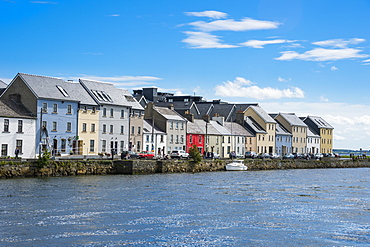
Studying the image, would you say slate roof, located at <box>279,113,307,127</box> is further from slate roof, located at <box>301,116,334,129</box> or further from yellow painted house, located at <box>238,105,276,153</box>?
yellow painted house, located at <box>238,105,276,153</box>

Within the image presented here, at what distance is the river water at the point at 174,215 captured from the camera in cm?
2528

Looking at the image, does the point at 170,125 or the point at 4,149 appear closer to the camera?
the point at 4,149

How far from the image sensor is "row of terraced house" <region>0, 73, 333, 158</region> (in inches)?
2648

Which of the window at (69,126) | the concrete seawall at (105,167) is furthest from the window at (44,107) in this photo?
the concrete seawall at (105,167)

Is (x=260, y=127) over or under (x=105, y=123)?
over

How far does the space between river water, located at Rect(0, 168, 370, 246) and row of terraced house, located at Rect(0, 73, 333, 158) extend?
20399 millimetres

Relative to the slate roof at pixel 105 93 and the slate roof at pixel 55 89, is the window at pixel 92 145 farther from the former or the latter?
the slate roof at pixel 105 93

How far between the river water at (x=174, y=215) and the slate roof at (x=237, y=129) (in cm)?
6134

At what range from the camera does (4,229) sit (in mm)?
26359

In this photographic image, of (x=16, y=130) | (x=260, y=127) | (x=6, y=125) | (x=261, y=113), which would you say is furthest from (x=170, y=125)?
(x=261, y=113)

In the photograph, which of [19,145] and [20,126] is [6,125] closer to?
[20,126]

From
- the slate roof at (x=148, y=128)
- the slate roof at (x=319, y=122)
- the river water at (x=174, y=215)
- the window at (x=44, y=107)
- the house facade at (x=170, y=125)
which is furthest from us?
the slate roof at (x=319, y=122)

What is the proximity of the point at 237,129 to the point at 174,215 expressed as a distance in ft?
268

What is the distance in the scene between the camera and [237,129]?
112438 millimetres
